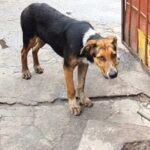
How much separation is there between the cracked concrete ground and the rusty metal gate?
159 millimetres

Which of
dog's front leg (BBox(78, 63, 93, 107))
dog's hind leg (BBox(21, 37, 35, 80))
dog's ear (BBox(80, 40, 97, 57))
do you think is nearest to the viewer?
dog's ear (BBox(80, 40, 97, 57))

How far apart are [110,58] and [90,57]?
29 centimetres

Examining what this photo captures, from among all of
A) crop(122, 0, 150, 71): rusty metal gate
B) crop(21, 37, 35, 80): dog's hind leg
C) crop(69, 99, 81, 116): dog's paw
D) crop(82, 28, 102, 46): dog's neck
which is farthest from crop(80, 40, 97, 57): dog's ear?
crop(122, 0, 150, 71): rusty metal gate

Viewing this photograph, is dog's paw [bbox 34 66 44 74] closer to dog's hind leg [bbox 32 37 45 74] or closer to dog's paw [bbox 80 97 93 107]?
dog's hind leg [bbox 32 37 45 74]

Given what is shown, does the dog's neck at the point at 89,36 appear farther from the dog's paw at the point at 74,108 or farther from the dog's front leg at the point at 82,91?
the dog's paw at the point at 74,108

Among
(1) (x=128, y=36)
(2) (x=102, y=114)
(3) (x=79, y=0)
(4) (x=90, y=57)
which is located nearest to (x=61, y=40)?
(4) (x=90, y=57)

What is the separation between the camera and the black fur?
4879 mm

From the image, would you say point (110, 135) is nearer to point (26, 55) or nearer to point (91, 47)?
point (91, 47)

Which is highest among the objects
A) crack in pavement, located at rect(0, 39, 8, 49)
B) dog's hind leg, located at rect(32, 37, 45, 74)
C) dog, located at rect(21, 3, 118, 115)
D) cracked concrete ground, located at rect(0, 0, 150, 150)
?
dog, located at rect(21, 3, 118, 115)

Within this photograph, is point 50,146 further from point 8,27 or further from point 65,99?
point 8,27

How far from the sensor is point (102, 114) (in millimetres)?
5125

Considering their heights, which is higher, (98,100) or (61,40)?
(61,40)

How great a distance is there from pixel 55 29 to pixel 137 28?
1.47 m

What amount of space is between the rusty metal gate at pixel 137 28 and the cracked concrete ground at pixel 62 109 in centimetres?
16
